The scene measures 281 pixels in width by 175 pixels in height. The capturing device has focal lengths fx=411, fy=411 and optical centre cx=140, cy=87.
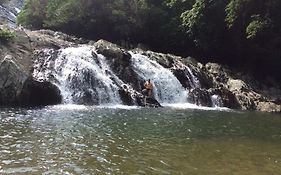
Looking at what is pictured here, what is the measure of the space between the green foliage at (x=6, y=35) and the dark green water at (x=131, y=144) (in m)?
9.65

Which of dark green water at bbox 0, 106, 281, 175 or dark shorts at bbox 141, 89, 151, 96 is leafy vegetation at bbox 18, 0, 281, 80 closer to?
dark shorts at bbox 141, 89, 151, 96

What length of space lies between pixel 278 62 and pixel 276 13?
7349 mm

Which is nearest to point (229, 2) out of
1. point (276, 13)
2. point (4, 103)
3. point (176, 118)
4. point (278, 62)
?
point (276, 13)

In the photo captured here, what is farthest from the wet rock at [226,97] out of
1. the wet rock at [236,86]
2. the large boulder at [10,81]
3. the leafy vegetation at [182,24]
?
the large boulder at [10,81]

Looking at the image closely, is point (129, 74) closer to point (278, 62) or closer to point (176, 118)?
point (176, 118)

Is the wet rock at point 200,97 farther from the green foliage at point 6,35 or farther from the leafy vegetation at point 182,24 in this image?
the green foliage at point 6,35

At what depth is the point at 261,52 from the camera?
45.3 meters

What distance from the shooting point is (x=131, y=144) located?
16.6 metres

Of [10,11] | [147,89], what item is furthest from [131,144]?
[10,11]

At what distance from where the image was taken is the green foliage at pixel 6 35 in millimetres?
33062

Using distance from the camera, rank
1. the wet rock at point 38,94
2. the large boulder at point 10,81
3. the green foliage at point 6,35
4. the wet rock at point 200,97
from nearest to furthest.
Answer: the large boulder at point 10,81, the wet rock at point 38,94, the green foliage at point 6,35, the wet rock at point 200,97

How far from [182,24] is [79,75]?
63.1 ft

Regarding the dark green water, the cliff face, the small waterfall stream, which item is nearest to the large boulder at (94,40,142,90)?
the cliff face

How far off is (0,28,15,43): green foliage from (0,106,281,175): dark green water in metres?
A: 9.65
